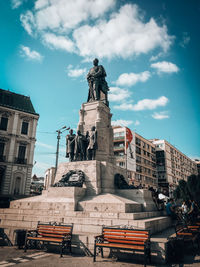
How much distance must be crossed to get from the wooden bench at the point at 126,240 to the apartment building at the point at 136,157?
3687cm

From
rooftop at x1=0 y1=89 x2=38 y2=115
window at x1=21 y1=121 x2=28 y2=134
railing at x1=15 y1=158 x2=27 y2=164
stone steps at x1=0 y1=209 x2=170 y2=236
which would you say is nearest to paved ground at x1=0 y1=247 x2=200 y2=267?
stone steps at x1=0 y1=209 x2=170 y2=236

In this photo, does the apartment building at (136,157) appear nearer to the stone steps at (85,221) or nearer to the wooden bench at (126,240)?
the stone steps at (85,221)

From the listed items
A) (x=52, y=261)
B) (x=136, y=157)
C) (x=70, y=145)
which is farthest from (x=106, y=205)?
(x=136, y=157)

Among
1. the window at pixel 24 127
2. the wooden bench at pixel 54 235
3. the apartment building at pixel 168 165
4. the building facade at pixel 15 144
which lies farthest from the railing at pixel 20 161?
the apartment building at pixel 168 165

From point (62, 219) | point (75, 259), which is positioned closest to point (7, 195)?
point (62, 219)

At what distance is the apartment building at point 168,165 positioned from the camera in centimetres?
6675

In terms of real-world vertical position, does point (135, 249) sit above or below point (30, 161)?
below

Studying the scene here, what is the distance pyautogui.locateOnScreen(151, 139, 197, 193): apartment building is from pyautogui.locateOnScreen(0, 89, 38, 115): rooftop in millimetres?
41151

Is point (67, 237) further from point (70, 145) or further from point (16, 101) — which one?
point (16, 101)

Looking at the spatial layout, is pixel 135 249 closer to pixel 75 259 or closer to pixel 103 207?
pixel 75 259

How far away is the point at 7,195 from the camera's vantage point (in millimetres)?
30234

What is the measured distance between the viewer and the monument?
27.5 ft

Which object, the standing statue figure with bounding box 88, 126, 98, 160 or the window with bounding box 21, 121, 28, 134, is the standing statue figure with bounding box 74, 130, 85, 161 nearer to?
the standing statue figure with bounding box 88, 126, 98, 160

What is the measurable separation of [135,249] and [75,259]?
6.38 feet
